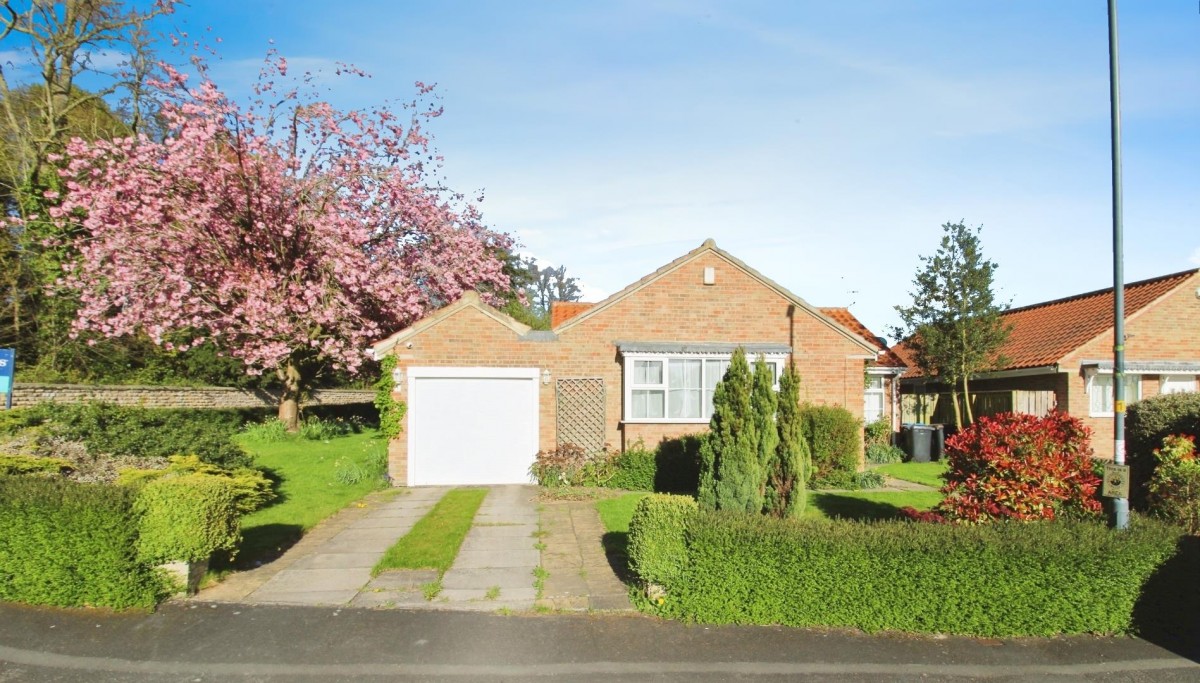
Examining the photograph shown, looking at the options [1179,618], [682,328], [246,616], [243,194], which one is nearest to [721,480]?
[1179,618]

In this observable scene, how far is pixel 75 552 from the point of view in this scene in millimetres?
7125

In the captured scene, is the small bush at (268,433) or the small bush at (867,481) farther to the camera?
the small bush at (268,433)

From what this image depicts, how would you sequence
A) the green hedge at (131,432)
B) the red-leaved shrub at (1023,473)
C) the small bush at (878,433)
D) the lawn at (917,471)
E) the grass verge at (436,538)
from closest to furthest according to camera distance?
the red-leaved shrub at (1023,473) → the grass verge at (436,538) → the green hedge at (131,432) → the lawn at (917,471) → the small bush at (878,433)

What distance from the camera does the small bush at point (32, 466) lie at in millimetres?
9688

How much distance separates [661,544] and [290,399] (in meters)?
18.0

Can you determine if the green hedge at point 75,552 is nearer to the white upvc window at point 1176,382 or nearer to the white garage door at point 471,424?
the white garage door at point 471,424

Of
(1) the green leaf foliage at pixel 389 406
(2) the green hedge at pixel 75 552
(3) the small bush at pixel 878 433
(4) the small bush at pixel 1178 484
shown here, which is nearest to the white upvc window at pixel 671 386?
(1) the green leaf foliage at pixel 389 406

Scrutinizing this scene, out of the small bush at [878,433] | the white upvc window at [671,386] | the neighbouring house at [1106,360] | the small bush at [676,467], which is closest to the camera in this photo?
the small bush at [676,467]

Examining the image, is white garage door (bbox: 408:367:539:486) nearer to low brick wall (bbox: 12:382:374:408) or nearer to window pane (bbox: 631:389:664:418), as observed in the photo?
window pane (bbox: 631:389:664:418)

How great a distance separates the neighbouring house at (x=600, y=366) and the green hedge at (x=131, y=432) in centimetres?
314

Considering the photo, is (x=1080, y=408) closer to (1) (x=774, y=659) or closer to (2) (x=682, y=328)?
(2) (x=682, y=328)

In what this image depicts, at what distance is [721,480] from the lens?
360 inches

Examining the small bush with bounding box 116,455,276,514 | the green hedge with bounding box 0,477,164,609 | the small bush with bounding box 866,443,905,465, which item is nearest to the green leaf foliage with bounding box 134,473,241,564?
the green hedge with bounding box 0,477,164,609

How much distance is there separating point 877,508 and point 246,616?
991 centimetres
